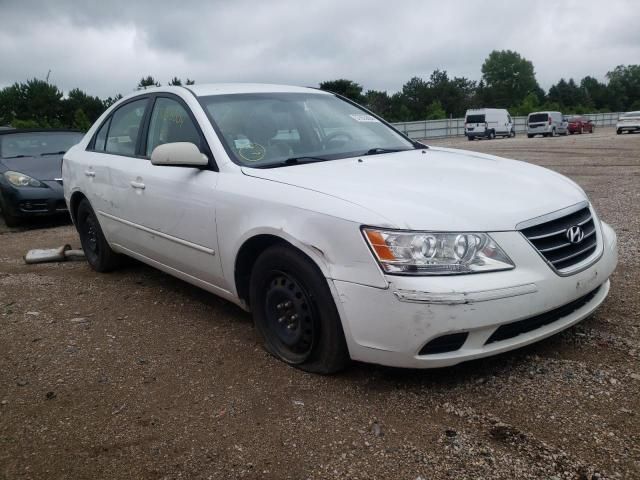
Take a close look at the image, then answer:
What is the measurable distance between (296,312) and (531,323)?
3.69 ft

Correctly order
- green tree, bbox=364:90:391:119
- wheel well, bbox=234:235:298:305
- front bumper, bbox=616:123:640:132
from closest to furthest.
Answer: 1. wheel well, bbox=234:235:298:305
2. front bumper, bbox=616:123:640:132
3. green tree, bbox=364:90:391:119

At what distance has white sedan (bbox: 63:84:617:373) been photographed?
99.0 inches

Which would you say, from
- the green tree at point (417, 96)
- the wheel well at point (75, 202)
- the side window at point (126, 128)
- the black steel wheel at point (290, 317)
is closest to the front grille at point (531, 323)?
the black steel wheel at point (290, 317)

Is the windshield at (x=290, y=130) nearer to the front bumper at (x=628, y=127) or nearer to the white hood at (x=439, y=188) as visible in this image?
the white hood at (x=439, y=188)

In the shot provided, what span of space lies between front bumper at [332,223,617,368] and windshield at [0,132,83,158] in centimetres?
771

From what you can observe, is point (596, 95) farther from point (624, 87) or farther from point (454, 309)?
point (454, 309)

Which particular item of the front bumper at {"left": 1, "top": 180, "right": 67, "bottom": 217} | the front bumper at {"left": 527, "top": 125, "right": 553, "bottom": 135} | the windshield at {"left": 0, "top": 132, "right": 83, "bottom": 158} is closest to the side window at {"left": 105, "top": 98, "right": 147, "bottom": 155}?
the front bumper at {"left": 1, "top": 180, "right": 67, "bottom": 217}

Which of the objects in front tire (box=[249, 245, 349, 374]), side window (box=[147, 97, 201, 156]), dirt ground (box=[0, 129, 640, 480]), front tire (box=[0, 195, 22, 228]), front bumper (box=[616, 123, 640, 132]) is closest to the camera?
dirt ground (box=[0, 129, 640, 480])

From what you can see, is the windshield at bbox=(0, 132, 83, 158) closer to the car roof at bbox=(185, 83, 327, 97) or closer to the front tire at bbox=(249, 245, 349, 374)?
the car roof at bbox=(185, 83, 327, 97)

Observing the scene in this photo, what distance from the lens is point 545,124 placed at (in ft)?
119

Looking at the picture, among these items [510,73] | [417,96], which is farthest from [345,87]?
[510,73]

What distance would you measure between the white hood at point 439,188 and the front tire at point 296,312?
398 millimetres

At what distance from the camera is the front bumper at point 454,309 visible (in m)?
2.45

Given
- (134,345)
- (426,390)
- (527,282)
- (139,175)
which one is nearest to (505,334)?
(527,282)
